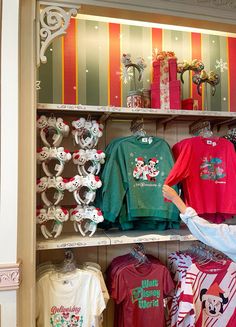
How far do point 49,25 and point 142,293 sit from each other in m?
1.55

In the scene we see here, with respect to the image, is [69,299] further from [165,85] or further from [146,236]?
[165,85]

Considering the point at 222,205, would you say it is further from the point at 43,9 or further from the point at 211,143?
the point at 43,9

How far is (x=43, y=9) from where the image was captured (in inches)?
54.6

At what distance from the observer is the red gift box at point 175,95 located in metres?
1.69

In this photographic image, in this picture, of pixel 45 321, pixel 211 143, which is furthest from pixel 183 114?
pixel 45 321

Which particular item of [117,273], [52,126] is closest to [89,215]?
[117,273]

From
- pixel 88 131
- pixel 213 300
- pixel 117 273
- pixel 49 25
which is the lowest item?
pixel 213 300

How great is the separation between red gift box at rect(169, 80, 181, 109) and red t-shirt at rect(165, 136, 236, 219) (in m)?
0.23

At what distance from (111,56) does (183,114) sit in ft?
2.29

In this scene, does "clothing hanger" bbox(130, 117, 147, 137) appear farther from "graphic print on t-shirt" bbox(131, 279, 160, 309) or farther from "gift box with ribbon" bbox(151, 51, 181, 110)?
"graphic print on t-shirt" bbox(131, 279, 160, 309)

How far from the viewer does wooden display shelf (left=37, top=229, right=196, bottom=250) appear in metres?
1.41

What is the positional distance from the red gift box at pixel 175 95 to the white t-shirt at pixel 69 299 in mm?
1087

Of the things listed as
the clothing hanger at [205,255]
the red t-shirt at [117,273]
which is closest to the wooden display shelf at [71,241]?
the red t-shirt at [117,273]

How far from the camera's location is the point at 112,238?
1503 millimetres
